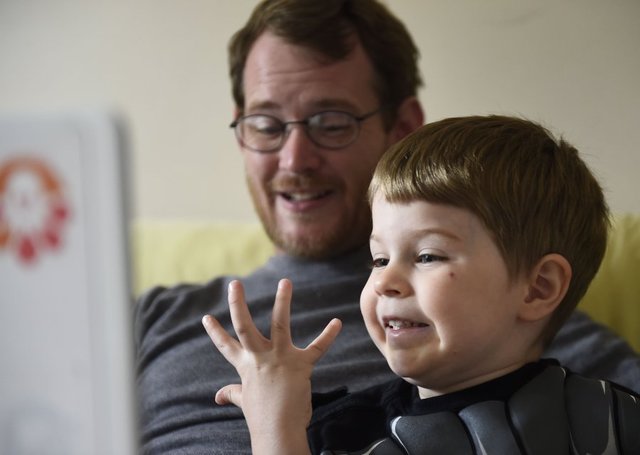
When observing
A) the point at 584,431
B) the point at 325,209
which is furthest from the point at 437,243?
the point at 325,209

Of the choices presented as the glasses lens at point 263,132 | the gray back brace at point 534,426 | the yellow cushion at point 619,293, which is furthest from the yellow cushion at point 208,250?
the gray back brace at point 534,426

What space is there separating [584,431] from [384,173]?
37cm

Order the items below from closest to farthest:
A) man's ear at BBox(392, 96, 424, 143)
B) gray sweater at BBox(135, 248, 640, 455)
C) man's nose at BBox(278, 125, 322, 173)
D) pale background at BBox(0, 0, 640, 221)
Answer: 1. gray sweater at BBox(135, 248, 640, 455)
2. man's nose at BBox(278, 125, 322, 173)
3. man's ear at BBox(392, 96, 424, 143)
4. pale background at BBox(0, 0, 640, 221)

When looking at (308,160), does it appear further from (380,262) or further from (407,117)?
(380,262)

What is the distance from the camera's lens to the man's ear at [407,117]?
162 cm

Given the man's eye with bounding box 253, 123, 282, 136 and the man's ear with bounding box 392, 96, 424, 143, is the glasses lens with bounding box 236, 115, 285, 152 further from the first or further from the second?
the man's ear with bounding box 392, 96, 424, 143

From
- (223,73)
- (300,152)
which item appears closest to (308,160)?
(300,152)

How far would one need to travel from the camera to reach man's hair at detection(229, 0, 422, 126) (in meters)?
1.52

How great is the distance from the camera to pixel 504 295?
36.4 inches

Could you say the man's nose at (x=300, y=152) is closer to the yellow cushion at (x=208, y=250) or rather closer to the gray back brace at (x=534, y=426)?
the yellow cushion at (x=208, y=250)

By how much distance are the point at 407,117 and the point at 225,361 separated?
Result: 2.08 feet

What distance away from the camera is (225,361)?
1.32 m

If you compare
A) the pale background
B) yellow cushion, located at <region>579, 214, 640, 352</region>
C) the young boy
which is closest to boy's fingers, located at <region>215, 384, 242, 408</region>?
the young boy

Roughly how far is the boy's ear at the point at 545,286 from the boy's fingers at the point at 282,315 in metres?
0.28
